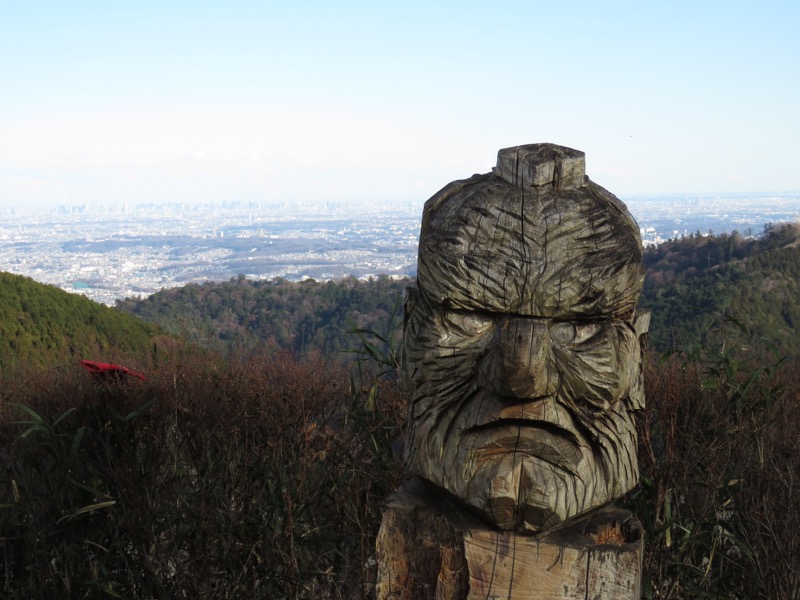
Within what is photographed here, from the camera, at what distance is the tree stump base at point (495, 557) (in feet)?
8.19

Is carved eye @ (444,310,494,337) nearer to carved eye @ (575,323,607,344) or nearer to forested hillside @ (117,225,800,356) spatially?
carved eye @ (575,323,607,344)

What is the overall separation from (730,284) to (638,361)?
12.7 metres

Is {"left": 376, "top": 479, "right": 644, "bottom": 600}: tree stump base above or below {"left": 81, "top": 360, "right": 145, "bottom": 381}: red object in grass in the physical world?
above

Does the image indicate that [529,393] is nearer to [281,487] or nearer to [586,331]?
[586,331]

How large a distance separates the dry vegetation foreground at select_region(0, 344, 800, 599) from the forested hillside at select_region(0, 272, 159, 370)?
10.2 ft

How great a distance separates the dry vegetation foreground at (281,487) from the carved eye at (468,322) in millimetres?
2227

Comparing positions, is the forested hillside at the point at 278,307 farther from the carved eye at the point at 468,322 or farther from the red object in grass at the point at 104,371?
the carved eye at the point at 468,322

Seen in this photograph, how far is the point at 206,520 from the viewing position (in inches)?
209

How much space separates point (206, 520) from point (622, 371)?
12.0 feet

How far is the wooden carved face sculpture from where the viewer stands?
8.00 ft

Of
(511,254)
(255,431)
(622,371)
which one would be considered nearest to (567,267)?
(511,254)

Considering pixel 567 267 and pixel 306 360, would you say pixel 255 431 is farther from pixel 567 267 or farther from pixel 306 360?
pixel 567 267

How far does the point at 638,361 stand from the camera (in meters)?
2.60

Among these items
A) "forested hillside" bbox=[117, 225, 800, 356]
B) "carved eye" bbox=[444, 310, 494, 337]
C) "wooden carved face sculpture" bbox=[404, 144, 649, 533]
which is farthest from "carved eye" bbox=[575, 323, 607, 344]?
"forested hillside" bbox=[117, 225, 800, 356]
